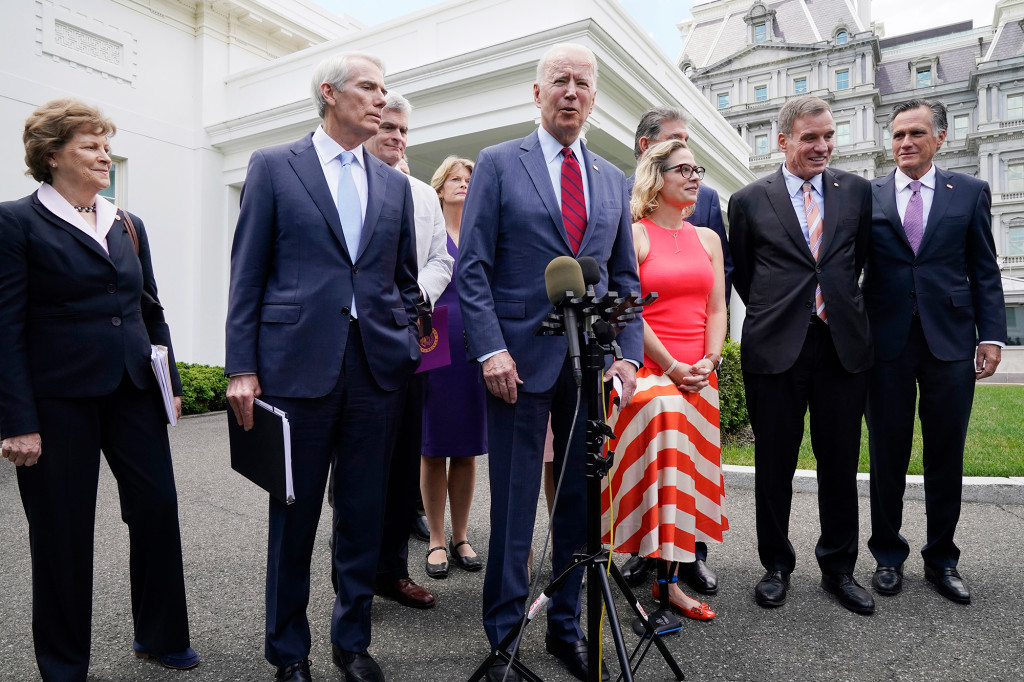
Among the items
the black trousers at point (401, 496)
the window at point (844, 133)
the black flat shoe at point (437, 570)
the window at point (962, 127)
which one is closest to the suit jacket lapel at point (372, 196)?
the black trousers at point (401, 496)

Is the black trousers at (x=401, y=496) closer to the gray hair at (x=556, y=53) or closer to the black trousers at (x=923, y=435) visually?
the gray hair at (x=556, y=53)

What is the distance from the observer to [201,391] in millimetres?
11164

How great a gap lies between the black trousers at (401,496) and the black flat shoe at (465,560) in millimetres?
530

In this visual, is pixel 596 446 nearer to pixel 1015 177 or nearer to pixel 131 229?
pixel 131 229

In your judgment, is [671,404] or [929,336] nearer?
[671,404]

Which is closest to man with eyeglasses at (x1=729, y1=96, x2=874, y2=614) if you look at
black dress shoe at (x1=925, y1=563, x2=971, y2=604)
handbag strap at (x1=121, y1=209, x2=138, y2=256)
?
black dress shoe at (x1=925, y1=563, x2=971, y2=604)

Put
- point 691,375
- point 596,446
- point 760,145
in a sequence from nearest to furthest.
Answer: point 596,446 → point 691,375 → point 760,145

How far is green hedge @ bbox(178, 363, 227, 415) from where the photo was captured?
11.0 metres

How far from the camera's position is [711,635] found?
120 inches

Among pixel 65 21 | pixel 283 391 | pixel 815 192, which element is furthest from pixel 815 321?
pixel 65 21

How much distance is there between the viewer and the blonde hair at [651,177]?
3.40 meters

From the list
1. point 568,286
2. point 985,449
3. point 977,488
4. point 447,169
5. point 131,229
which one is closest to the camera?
point 568,286

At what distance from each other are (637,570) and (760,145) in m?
49.7

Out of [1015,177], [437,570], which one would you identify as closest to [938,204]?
[437,570]
